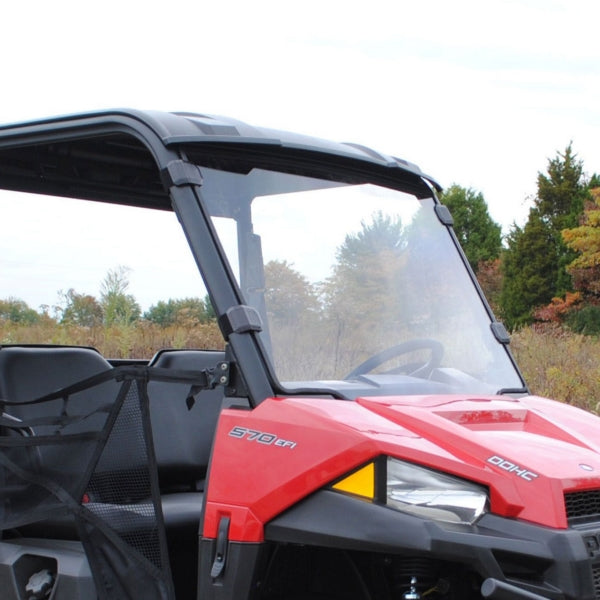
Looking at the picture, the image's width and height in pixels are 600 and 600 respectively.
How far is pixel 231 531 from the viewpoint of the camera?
2.51 metres

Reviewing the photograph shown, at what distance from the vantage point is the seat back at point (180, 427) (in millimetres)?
4086

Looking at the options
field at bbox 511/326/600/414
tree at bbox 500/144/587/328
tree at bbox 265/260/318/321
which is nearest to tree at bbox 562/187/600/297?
tree at bbox 500/144/587/328

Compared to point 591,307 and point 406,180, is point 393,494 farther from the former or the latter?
point 591,307

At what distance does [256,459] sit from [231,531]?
0.66ft

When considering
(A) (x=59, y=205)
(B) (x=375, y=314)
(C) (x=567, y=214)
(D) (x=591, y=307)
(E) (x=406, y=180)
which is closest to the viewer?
(B) (x=375, y=314)

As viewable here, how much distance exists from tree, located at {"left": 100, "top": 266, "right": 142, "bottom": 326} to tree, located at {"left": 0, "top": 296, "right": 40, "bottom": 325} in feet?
1.20

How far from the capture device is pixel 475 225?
39969 millimetres

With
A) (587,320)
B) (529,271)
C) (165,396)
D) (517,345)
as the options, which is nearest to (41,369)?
(165,396)

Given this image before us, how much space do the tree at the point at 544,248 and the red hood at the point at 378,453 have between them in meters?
28.7

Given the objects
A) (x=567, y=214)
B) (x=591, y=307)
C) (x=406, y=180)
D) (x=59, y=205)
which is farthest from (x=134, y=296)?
(x=567, y=214)

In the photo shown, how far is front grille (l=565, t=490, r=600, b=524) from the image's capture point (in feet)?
7.91

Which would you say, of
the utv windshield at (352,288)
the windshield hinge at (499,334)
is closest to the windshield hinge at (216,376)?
the utv windshield at (352,288)

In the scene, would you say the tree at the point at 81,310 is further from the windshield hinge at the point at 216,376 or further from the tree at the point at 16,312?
the windshield hinge at the point at 216,376

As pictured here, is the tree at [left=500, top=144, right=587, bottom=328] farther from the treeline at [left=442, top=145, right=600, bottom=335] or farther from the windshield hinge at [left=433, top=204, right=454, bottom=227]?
the windshield hinge at [left=433, top=204, right=454, bottom=227]
